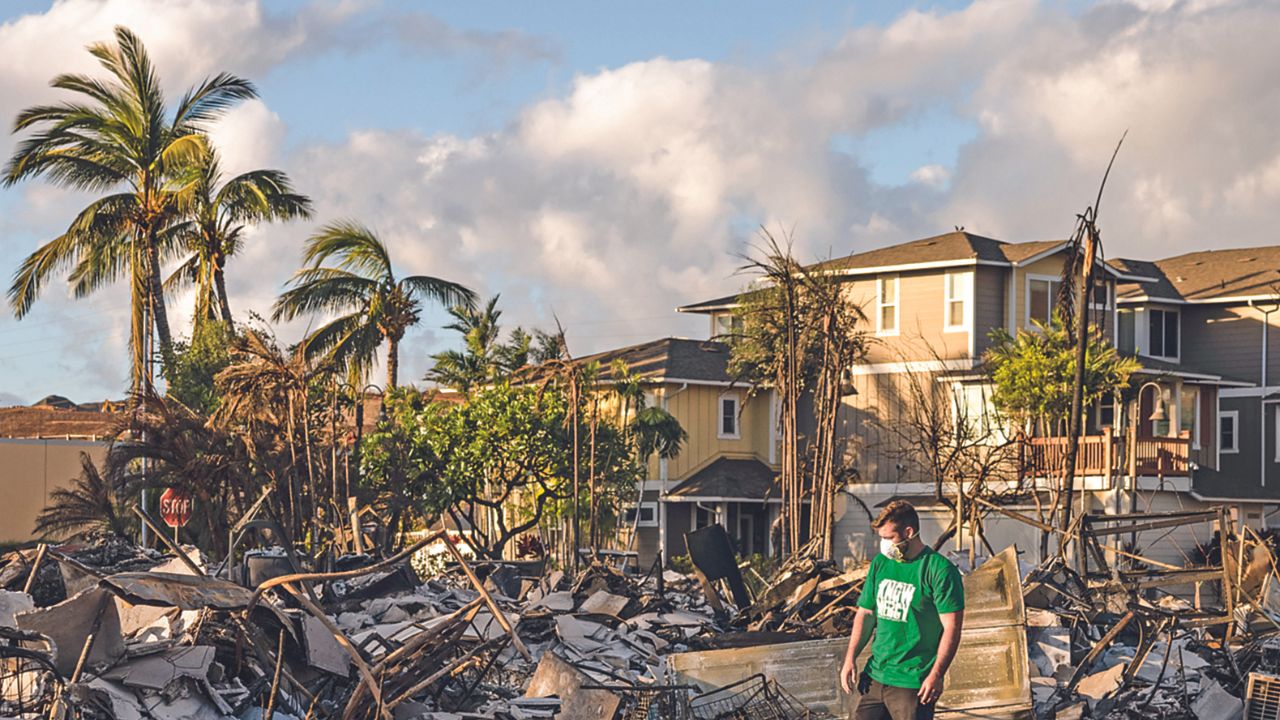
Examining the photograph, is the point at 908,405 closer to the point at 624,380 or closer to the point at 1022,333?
the point at 1022,333

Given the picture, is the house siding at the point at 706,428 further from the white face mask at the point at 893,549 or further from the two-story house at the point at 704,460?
the white face mask at the point at 893,549

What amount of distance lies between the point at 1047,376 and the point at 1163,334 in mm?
9877

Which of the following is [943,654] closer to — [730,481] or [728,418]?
[730,481]

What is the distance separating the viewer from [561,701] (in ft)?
32.9

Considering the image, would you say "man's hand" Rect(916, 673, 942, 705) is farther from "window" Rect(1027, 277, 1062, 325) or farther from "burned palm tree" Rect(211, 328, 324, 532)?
"window" Rect(1027, 277, 1062, 325)

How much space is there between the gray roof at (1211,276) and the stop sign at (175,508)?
24042mm

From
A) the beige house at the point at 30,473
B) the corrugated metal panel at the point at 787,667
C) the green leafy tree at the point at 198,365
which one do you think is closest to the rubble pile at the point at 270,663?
the corrugated metal panel at the point at 787,667

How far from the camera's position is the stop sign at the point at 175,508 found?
2495cm

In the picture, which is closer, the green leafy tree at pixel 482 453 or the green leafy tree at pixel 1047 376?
the green leafy tree at pixel 482 453

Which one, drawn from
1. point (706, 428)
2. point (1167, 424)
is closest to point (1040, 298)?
point (1167, 424)

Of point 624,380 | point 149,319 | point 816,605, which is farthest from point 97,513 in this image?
point 816,605

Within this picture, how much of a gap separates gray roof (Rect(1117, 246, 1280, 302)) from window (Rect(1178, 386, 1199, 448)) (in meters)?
3.02

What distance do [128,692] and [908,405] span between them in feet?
92.9

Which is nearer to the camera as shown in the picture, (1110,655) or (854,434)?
(1110,655)
